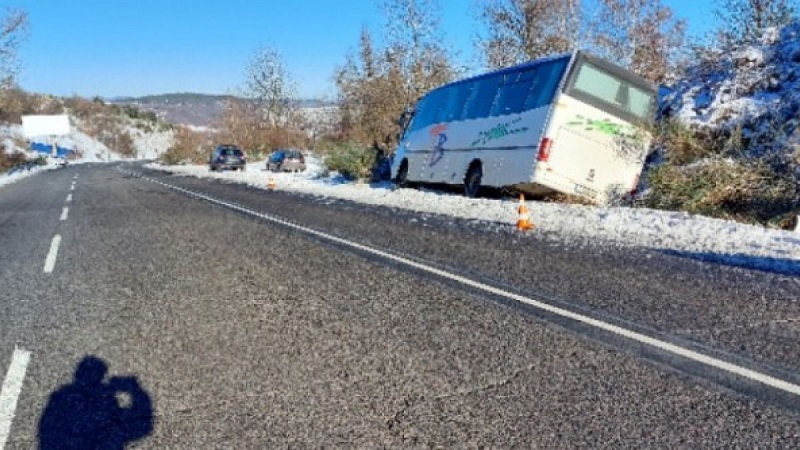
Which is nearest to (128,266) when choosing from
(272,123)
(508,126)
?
(508,126)

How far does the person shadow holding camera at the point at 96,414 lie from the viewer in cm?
309

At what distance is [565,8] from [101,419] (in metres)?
33.1

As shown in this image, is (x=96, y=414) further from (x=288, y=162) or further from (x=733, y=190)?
(x=288, y=162)

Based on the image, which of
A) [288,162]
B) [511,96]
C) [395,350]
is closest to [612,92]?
[511,96]

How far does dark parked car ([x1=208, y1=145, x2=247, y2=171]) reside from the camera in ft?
134

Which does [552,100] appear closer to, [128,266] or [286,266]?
[286,266]

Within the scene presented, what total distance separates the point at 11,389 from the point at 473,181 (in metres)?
13.0

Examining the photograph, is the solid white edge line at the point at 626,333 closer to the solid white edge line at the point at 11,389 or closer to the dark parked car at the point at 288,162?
the solid white edge line at the point at 11,389

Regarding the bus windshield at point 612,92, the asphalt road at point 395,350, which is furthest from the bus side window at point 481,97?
the asphalt road at point 395,350

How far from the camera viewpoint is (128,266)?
7.83m

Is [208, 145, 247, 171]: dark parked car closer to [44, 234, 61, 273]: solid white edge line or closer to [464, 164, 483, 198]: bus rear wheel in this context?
[464, 164, 483, 198]: bus rear wheel

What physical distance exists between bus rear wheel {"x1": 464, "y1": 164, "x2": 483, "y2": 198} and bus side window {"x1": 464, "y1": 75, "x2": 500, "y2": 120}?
129 centimetres

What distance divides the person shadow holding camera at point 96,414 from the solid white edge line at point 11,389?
16 centimetres

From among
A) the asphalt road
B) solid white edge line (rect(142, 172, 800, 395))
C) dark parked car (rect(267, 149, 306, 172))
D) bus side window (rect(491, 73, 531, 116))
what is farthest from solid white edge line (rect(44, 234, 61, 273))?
dark parked car (rect(267, 149, 306, 172))
